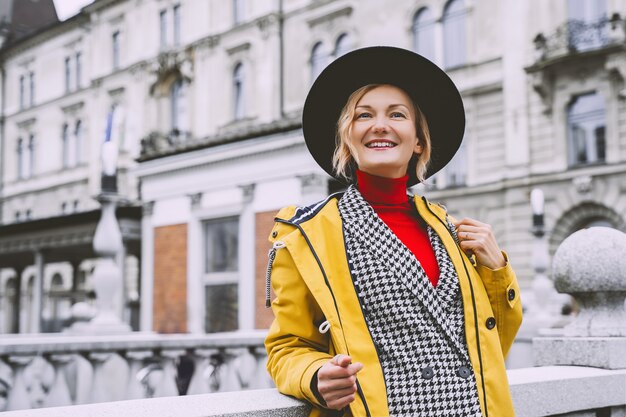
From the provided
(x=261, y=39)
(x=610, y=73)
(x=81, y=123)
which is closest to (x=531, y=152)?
(x=610, y=73)

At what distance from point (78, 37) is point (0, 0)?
11.5 m

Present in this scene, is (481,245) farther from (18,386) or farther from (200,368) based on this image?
(200,368)

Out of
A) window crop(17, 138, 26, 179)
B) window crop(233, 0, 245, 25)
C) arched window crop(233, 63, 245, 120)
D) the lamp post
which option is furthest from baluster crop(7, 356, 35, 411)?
window crop(17, 138, 26, 179)

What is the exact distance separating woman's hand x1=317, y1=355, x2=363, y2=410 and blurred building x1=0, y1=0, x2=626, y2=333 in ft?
26.1

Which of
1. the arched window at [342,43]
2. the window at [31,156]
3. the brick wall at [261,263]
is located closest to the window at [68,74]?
the window at [31,156]

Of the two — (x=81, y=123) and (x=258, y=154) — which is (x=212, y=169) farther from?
(x=81, y=123)

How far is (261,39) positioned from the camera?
29.8 metres

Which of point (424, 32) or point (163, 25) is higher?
point (163, 25)

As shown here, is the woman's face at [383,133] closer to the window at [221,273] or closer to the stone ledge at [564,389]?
the stone ledge at [564,389]

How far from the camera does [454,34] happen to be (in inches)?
966

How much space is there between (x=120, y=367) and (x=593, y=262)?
5.13 meters

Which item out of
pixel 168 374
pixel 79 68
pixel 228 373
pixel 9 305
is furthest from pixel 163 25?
pixel 168 374

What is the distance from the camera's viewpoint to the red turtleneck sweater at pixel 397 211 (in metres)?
2.32

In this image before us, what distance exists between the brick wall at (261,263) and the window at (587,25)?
535 inches
